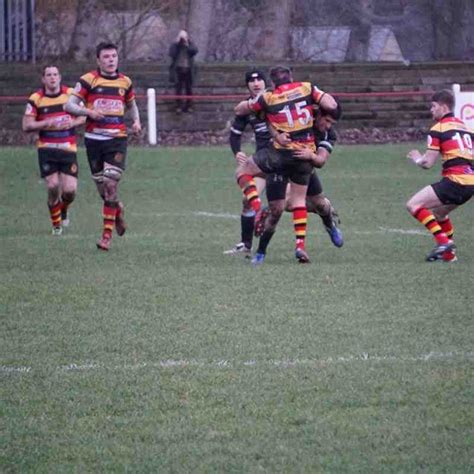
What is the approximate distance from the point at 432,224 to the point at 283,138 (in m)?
1.52

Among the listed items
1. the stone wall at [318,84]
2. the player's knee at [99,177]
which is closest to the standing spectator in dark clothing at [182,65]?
the stone wall at [318,84]

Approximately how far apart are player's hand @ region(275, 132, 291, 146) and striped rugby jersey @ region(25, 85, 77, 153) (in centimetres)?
380

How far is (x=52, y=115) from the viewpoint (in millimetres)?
14016

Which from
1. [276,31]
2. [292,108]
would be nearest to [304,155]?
[292,108]

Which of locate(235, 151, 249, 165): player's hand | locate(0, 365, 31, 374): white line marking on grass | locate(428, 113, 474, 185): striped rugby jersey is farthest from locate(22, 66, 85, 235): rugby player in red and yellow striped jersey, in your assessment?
locate(0, 365, 31, 374): white line marking on grass

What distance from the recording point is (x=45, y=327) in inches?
318

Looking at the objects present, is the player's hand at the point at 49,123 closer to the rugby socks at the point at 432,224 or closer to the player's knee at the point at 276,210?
the player's knee at the point at 276,210

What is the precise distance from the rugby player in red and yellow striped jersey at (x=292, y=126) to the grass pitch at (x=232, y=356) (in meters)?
0.59

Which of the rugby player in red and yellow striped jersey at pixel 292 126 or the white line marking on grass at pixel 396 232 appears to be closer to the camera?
the rugby player in red and yellow striped jersey at pixel 292 126

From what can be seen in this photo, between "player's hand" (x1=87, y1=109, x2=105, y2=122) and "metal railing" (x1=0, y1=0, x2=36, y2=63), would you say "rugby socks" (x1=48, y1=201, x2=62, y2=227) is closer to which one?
"player's hand" (x1=87, y1=109, x2=105, y2=122)

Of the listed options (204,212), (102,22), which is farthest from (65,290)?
(102,22)

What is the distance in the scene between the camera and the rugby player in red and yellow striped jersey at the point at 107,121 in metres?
12.1

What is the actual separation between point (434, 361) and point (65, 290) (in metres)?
3.55

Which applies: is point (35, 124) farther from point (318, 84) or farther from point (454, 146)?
point (318, 84)
